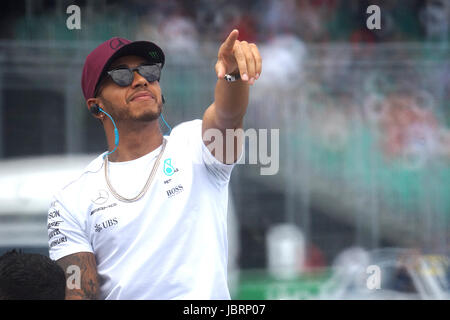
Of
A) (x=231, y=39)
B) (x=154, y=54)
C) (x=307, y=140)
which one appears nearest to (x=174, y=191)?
(x=154, y=54)

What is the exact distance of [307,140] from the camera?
8.37m

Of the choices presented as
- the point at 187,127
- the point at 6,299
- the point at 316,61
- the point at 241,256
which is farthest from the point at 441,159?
the point at 6,299

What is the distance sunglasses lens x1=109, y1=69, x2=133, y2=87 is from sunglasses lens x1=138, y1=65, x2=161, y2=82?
40mm

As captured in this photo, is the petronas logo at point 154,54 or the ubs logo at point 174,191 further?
the petronas logo at point 154,54

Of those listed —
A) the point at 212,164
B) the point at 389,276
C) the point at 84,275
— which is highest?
the point at 212,164

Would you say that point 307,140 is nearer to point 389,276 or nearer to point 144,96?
point 389,276

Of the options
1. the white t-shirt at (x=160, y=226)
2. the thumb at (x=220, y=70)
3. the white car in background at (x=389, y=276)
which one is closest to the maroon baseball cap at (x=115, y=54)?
the white t-shirt at (x=160, y=226)

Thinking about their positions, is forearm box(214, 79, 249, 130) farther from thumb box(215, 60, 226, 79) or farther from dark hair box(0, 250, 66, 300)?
dark hair box(0, 250, 66, 300)

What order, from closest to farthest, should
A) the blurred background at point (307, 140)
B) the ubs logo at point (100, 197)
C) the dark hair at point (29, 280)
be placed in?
the dark hair at point (29, 280) → the ubs logo at point (100, 197) → the blurred background at point (307, 140)

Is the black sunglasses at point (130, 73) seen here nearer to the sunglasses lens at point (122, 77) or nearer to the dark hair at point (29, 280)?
the sunglasses lens at point (122, 77)

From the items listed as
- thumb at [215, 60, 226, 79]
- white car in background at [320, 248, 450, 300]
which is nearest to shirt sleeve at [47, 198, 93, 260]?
thumb at [215, 60, 226, 79]

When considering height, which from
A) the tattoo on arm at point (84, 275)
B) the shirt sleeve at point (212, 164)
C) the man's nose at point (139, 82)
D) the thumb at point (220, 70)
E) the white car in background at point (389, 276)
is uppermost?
the thumb at point (220, 70)

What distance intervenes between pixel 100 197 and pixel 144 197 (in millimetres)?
163

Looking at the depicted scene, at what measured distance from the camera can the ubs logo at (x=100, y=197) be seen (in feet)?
8.31
